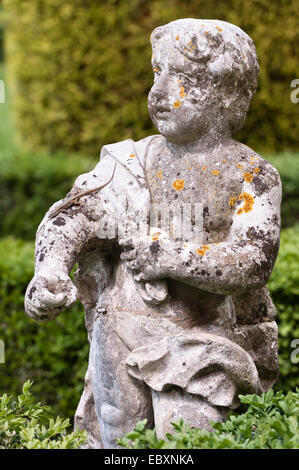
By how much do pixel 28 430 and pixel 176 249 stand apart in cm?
90

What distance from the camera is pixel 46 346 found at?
552 centimetres

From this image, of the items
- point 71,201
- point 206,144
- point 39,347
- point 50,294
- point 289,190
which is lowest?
point 39,347

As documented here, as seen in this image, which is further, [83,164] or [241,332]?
[83,164]

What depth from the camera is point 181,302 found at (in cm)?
330

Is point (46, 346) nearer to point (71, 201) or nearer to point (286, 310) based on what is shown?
point (286, 310)

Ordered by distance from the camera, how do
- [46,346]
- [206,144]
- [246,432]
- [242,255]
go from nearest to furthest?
[246,432] → [242,255] → [206,144] → [46,346]

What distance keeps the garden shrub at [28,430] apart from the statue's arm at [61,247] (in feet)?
1.37

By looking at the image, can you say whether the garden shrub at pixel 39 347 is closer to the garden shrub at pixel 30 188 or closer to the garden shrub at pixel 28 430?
the garden shrub at pixel 28 430

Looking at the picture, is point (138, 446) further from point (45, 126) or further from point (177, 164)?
point (45, 126)

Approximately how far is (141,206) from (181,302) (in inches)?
17.2

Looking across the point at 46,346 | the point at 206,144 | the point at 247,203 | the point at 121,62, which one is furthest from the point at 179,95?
the point at 121,62

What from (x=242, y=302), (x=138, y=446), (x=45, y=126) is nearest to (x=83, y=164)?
(x=45, y=126)

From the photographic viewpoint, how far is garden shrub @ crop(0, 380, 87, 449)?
9.66ft

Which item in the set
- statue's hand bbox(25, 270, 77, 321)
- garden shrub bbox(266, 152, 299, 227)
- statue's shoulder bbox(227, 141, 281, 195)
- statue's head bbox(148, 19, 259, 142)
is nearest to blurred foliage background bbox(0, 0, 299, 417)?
garden shrub bbox(266, 152, 299, 227)
